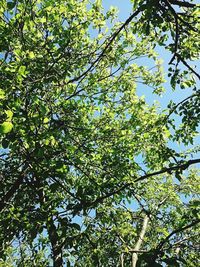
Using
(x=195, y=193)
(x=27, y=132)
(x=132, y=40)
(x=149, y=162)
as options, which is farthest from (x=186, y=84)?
(x=195, y=193)

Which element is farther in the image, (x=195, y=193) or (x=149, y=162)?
(x=195, y=193)

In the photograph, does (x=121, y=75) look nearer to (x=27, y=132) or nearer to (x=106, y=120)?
(x=106, y=120)

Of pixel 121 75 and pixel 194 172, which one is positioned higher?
pixel 194 172

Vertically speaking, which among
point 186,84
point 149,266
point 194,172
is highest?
point 194,172

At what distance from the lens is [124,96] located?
15.9m

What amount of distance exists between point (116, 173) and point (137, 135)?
316 centimetres

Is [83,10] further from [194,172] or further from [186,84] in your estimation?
[194,172]

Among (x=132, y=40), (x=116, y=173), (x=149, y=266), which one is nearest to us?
(x=149, y=266)

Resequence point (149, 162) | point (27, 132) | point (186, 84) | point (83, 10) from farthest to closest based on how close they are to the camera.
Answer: point (149, 162), point (83, 10), point (186, 84), point (27, 132)

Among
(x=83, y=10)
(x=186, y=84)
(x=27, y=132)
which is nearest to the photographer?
(x=27, y=132)

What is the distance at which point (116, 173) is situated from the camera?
1125 cm

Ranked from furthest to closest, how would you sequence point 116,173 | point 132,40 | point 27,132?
point 132,40, point 116,173, point 27,132

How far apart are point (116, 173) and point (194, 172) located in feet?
50.7

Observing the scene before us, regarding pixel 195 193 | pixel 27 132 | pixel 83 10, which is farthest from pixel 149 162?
pixel 195 193
